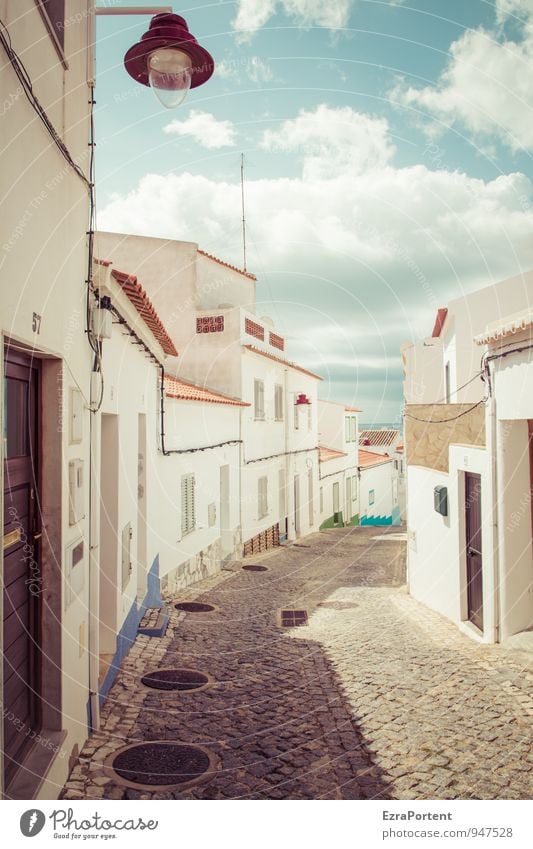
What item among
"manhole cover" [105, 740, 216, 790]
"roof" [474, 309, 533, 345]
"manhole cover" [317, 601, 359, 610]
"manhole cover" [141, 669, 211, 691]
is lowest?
"manhole cover" [317, 601, 359, 610]

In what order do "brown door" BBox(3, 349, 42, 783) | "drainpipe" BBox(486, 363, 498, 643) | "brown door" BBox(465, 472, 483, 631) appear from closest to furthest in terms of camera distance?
"brown door" BBox(3, 349, 42, 783) < "drainpipe" BBox(486, 363, 498, 643) < "brown door" BBox(465, 472, 483, 631)

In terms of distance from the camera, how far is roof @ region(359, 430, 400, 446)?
153 feet

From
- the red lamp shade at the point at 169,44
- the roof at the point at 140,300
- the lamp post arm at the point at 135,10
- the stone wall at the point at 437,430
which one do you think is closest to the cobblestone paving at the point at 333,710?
the stone wall at the point at 437,430

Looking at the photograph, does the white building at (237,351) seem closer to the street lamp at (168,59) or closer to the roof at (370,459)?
the street lamp at (168,59)

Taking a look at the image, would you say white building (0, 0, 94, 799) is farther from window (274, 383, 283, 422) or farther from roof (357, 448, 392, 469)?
roof (357, 448, 392, 469)

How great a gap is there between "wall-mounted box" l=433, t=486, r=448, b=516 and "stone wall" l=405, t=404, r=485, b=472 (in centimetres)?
274

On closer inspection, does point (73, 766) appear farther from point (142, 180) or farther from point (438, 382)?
point (438, 382)

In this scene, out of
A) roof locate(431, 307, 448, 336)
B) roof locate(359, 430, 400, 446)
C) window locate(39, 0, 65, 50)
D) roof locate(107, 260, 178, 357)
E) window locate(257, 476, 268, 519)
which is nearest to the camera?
window locate(39, 0, 65, 50)

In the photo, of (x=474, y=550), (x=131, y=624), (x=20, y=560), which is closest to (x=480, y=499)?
(x=474, y=550)

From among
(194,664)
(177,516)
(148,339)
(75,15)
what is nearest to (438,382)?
(177,516)

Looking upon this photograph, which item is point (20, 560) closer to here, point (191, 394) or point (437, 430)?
point (191, 394)

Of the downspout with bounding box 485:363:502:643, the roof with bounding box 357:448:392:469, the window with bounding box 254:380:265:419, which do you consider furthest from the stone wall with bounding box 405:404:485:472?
the roof with bounding box 357:448:392:469

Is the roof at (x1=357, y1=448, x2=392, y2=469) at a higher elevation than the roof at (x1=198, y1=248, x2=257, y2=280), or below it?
below

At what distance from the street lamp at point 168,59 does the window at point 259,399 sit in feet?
46.1
